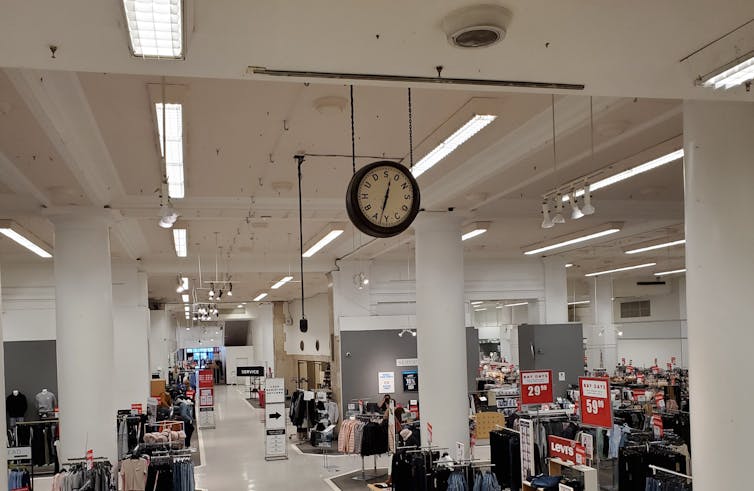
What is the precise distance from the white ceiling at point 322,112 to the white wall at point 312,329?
37.3 ft

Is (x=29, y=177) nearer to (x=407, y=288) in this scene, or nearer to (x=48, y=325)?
(x=48, y=325)

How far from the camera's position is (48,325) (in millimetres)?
18000

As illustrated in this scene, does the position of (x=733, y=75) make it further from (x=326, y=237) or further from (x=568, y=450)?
(x=326, y=237)

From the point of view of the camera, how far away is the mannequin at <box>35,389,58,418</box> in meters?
16.8

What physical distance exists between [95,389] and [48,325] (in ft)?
31.2

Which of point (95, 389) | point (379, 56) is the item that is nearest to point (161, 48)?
point (379, 56)

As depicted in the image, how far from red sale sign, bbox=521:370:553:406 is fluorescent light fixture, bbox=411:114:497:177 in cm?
477

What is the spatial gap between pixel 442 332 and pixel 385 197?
5.88 m

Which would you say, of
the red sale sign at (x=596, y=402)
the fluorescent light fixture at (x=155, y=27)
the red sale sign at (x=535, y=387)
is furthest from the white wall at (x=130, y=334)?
the fluorescent light fixture at (x=155, y=27)

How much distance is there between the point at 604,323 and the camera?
88.0ft

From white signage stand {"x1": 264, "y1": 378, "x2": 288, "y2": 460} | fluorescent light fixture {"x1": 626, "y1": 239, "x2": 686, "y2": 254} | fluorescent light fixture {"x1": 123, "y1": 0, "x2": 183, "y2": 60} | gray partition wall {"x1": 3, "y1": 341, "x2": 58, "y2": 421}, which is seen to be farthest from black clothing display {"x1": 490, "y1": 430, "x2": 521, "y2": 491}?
gray partition wall {"x1": 3, "y1": 341, "x2": 58, "y2": 421}

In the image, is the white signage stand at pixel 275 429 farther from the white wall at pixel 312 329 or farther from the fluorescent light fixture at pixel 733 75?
the fluorescent light fixture at pixel 733 75

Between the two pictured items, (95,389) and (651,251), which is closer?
(95,389)

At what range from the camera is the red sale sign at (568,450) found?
7.85 metres
